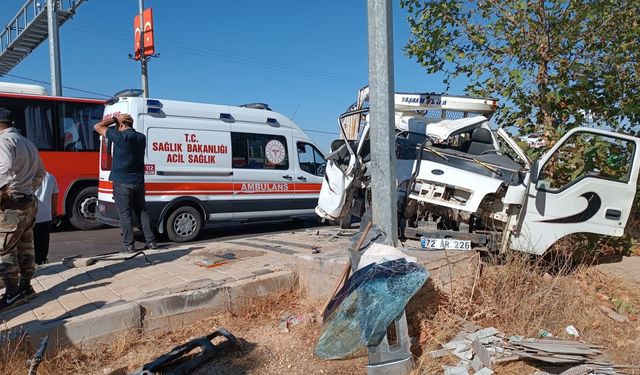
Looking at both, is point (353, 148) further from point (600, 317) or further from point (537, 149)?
point (600, 317)

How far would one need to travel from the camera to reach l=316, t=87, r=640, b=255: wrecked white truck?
4625mm

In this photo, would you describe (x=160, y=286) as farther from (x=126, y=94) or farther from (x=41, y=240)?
(x=126, y=94)

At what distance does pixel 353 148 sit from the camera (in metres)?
5.49

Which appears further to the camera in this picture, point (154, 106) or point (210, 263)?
point (154, 106)

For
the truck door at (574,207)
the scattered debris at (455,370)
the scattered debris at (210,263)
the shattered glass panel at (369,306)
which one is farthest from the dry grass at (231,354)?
the truck door at (574,207)

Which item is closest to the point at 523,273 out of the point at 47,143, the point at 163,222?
the point at 163,222

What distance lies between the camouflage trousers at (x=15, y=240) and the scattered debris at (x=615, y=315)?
5319 millimetres

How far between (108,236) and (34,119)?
2855 millimetres

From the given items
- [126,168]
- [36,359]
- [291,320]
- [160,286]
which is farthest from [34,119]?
[291,320]

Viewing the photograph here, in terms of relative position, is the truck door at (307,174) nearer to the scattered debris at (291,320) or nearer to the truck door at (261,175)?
the truck door at (261,175)

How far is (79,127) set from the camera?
9.60 m

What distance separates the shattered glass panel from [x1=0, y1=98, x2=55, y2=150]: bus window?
8084 mm

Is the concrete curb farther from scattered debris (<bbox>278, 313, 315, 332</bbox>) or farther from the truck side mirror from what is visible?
the truck side mirror

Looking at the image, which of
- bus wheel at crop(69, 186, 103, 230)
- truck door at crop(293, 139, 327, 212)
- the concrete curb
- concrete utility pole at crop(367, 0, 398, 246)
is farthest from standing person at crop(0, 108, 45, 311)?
bus wheel at crop(69, 186, 103, 230)
